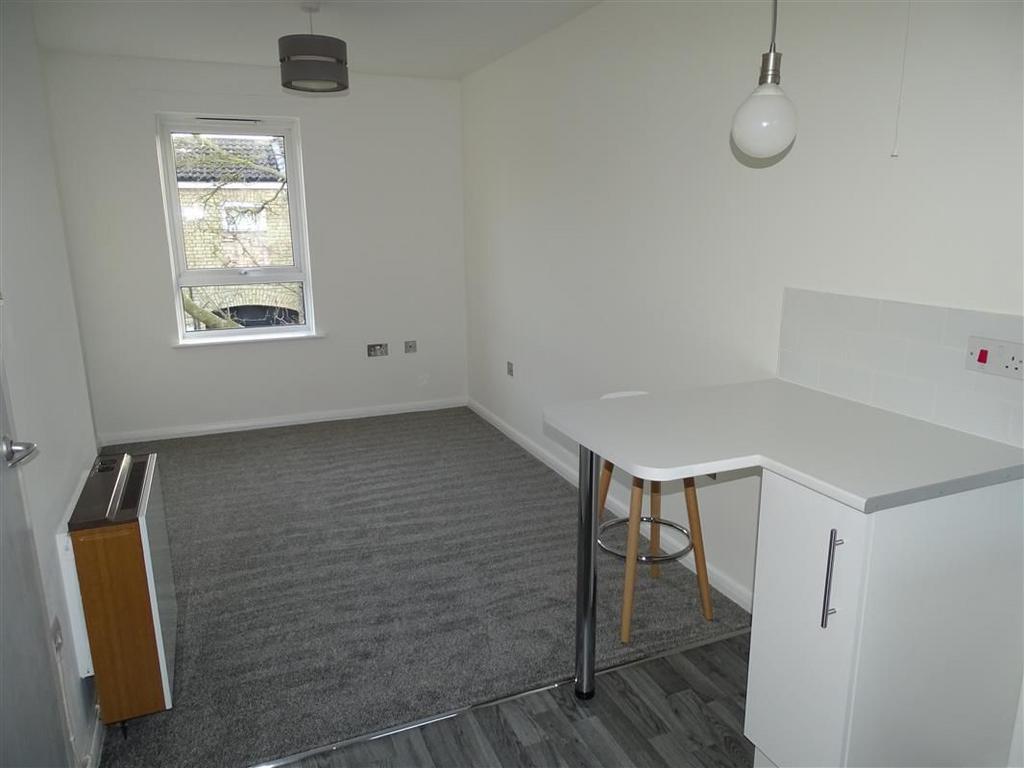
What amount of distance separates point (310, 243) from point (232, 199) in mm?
597

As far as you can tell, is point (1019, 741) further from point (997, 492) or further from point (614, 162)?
point (614, 162)

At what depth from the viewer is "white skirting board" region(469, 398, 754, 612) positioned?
2.75 meters

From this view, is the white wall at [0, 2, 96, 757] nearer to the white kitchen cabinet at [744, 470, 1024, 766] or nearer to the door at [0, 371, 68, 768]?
the door at [0, 371, 68, 768]

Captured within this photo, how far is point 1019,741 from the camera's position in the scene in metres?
1.82

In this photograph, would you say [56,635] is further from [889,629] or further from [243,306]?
[243,306]

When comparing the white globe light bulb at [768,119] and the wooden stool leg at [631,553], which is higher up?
the white globe light bulb at [768,119]

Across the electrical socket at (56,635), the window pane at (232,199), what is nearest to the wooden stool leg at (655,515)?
the electrical socket at (56,635)

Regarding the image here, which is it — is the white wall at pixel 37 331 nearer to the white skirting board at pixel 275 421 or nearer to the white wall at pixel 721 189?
the white wall at pixel 721 189

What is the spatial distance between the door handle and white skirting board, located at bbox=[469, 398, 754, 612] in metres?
2.36

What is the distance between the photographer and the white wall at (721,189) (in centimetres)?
179

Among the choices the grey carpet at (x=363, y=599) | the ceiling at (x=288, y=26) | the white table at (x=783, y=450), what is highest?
the ceiling at (x=288, y=26)

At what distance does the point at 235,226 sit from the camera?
16.1ft

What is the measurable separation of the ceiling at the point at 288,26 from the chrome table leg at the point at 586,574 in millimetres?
2426

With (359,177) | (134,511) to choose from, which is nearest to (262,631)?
(134,511)
